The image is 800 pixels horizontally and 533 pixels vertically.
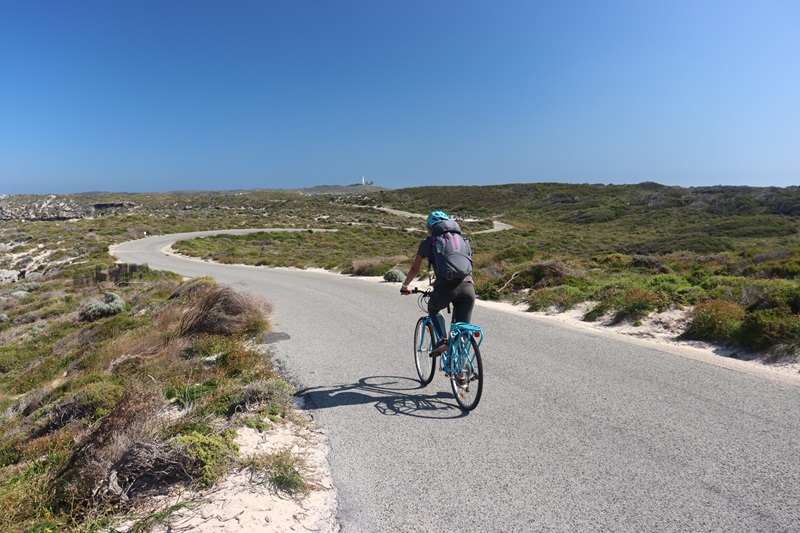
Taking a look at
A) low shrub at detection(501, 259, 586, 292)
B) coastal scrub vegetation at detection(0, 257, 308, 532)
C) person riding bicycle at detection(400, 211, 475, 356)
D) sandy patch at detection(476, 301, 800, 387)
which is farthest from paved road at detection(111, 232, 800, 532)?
low shrub at detection(501, 259, 586, 292)

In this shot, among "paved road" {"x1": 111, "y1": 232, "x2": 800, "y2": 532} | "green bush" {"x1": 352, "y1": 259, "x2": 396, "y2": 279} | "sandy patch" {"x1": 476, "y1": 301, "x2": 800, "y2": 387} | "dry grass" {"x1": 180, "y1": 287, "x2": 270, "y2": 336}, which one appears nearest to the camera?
"paved road" {"x1": 111, "y1": 232, "x2": 800, "y2": 532}

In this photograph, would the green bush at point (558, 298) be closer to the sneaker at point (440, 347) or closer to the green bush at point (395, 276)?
the sneaker at point (440, 347)

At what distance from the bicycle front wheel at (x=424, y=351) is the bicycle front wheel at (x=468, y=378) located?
Result: 2.19 feet

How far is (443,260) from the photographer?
185 inches

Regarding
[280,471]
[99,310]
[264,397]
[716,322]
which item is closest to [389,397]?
[264,397]

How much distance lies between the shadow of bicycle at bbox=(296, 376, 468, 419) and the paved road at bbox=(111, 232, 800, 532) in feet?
0.08

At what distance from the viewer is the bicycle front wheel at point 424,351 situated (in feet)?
18.2

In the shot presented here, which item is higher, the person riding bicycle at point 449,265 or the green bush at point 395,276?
the person riding bicycle at point 449,265

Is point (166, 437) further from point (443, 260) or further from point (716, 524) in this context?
point (716, 524)

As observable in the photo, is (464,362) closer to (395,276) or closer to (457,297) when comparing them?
(457,297)

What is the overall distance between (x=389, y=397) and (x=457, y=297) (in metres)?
1.50

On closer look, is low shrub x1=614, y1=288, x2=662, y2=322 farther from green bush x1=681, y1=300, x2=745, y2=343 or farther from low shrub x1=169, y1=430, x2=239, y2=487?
low shrub x1=169, y1=430, x2=239, y2=487

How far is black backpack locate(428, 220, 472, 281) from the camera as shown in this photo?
468 cm

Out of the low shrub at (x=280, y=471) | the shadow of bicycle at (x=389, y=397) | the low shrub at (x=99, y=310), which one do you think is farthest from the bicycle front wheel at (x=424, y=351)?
the low shrub at (x=99, y=310)
